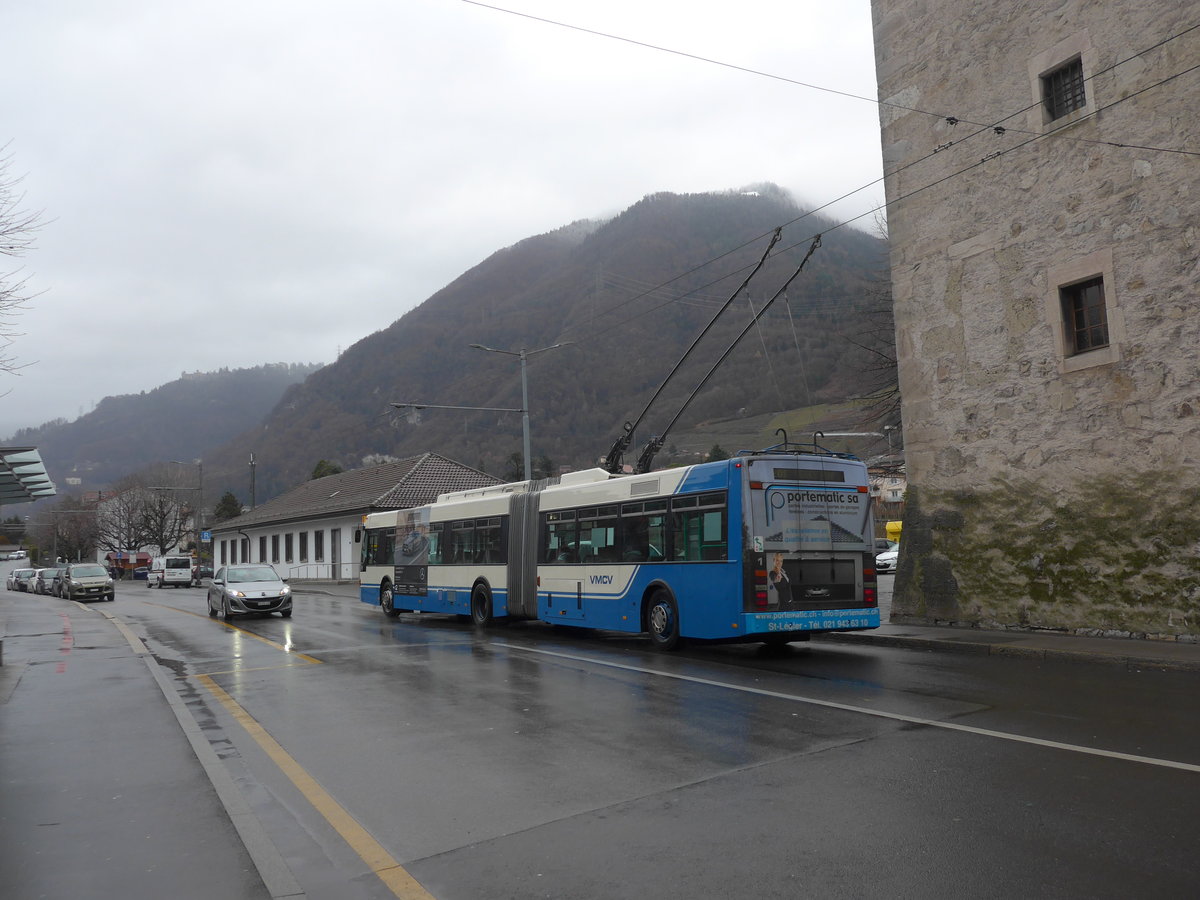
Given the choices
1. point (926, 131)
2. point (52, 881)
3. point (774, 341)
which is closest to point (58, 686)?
point (52, 881)

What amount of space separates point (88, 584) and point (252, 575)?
2256cm

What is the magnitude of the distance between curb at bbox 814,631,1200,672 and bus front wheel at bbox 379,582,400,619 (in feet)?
39.1

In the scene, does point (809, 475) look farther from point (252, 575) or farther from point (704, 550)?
point (252, 575)

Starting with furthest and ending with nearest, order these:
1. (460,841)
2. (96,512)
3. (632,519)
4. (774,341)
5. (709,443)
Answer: (96,512) → (709,443) → (774,341) → (632,519) → (460,841)

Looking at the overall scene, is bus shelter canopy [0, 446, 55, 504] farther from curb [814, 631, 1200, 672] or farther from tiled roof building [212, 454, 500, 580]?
tiled roof building [212, 454, 500, 580]

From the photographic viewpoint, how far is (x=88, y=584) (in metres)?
43.2

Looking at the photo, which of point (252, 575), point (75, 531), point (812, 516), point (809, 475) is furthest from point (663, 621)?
point (75, 531)

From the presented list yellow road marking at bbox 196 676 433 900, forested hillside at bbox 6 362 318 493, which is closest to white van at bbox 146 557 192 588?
yellow road marking at bbox 196 676 433 900

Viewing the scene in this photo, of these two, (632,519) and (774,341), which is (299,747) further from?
(774,341)

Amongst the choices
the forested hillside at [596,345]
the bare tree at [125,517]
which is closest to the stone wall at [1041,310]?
the forested hillside at [596,345]

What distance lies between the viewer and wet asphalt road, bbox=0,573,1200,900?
14.7ft

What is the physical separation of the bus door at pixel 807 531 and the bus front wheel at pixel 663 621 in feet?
5.87

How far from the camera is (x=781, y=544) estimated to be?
13086mm

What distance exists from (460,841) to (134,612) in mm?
28040
